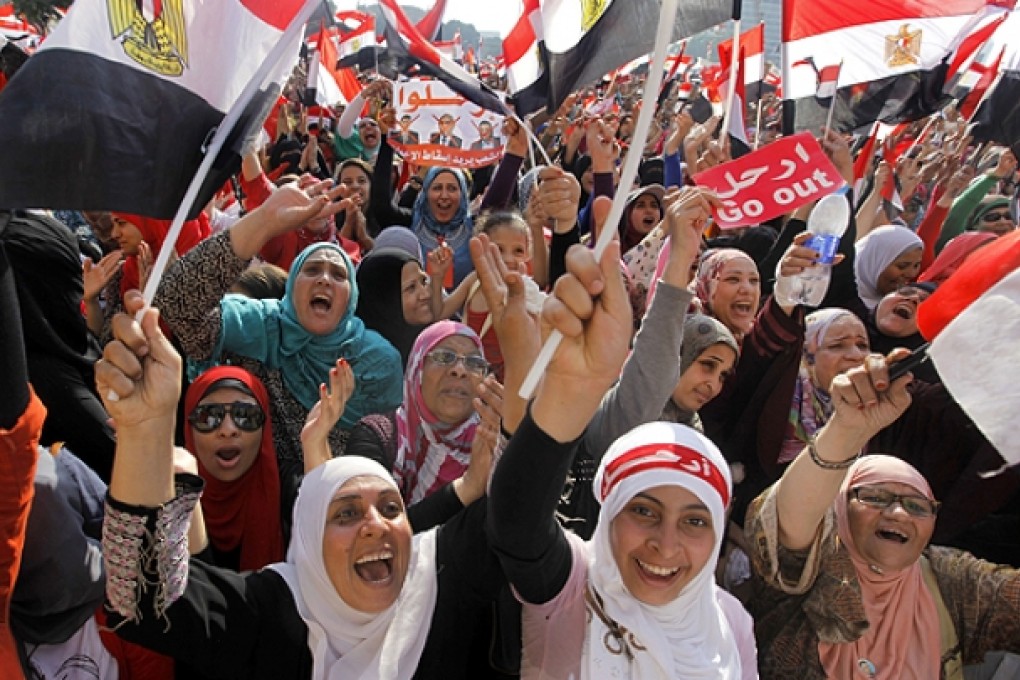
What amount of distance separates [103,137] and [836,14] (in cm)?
356

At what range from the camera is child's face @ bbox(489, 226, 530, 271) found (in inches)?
143

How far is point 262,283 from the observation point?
3.52m

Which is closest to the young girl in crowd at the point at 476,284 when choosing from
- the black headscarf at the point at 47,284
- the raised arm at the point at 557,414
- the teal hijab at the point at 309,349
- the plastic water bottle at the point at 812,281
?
the teal hijab at the point at 309,349

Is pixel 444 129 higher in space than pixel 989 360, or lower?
higher

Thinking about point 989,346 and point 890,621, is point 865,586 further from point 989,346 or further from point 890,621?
point 989,346

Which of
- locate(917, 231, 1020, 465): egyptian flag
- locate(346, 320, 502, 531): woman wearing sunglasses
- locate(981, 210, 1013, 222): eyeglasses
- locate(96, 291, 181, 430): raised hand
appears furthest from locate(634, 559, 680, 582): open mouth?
locate(981, 210, 1013, 222): eyeglasses

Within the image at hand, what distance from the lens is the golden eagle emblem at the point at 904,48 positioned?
4160 millimetres

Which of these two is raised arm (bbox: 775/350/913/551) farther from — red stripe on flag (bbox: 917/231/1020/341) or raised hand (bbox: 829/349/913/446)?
red stripe on flag (bbox: 917/231/1020/341)

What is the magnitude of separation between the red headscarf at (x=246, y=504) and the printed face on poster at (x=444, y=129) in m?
2.36

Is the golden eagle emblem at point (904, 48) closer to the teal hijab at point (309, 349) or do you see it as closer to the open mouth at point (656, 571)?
the teal hijab at point (309, 349)

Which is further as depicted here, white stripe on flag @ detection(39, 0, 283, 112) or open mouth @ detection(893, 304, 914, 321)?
open mouth @ detection(893, 304, 914, 321)

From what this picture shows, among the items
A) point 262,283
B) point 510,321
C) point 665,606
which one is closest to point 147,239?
point 262,283

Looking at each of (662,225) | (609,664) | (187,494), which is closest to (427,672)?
(609,664)

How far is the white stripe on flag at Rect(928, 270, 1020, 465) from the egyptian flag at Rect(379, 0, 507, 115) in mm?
1743
